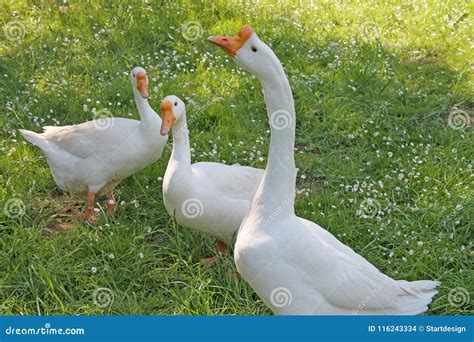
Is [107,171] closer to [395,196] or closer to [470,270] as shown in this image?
[395,196]

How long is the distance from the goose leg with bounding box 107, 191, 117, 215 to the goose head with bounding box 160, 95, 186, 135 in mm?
892

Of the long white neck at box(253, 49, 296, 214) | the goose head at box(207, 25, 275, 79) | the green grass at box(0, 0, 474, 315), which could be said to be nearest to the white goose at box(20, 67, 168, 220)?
the green grass at box(0, 0, 474, 315)

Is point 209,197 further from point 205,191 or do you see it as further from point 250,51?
point 250,51

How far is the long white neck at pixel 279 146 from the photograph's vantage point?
13.2 feet

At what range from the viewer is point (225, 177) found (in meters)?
5.34

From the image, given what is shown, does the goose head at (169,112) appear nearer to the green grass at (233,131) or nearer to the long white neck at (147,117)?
the long white neck at (147,117)

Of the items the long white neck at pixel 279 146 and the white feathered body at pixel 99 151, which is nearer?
the long white neck at pixel 279 146

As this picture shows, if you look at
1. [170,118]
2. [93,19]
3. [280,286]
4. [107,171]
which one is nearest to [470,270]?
[280,286]

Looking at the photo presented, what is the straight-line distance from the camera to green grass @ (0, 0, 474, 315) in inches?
199

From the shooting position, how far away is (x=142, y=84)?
5.91m

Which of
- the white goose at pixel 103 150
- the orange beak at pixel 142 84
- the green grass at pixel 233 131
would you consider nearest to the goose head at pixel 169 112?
the white goose at pixel 103 150

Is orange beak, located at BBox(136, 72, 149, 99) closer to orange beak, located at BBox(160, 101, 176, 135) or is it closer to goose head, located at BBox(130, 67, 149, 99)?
goose head, located at BBox(130, 67, 149, 99)

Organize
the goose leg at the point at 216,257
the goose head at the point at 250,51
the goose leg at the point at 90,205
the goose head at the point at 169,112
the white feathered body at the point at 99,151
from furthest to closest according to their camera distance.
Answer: the goose leg at the point at 90,205 → the white feathered body at the point at 99,151 → the goose head at the point at 169,112 → the goose leg at the point at 216,257 → the goose head at the point at 250,51

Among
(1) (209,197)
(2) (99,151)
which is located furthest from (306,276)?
(2) (99,151)
